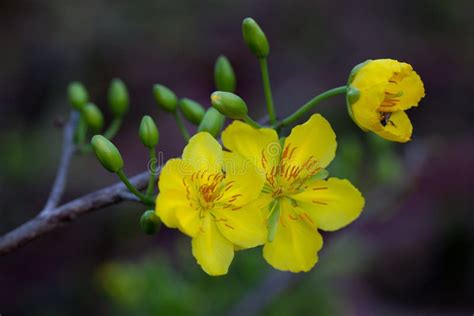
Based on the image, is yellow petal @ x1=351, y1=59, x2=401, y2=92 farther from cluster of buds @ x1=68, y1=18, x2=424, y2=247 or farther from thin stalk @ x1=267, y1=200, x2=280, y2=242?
thin stalk @ x1=267, y1=200, x2=280, y2=242

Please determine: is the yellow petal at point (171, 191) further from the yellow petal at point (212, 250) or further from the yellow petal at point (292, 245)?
the yellow petal at point (292, 245)

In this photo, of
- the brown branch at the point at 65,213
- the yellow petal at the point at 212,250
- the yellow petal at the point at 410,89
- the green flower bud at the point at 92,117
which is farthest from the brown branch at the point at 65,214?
the yellow petal at the point at 410,89

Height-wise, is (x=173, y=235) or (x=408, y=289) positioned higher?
(x=173, y=235)

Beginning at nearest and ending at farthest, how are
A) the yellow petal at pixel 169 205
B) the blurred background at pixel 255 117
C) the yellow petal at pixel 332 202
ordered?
the yellow petal at pixel 169 205, the yellow petal at pixel 332 202, the blurred background at pixel 255 117

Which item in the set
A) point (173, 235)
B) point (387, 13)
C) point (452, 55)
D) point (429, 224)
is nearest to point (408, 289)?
point (429, 224)


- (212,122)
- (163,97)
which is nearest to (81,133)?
(163,97)

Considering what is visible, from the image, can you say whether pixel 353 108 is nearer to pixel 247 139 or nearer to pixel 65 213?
pixel 247 139

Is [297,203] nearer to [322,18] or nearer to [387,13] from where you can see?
[322,18]

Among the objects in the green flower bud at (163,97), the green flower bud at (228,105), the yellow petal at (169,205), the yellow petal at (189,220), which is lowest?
the yellow petal at (189,220)
